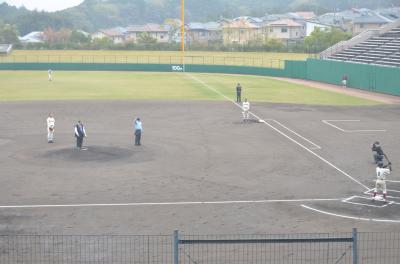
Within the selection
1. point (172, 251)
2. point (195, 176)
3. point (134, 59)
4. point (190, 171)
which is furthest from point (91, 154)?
point (134, 59)

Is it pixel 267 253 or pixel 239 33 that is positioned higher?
pixel 239 33

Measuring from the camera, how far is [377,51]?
228ft

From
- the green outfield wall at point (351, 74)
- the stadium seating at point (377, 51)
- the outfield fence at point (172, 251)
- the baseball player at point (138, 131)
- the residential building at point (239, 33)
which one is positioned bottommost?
the outfield fence at point (172, 251)

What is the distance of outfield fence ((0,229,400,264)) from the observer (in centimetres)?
1524

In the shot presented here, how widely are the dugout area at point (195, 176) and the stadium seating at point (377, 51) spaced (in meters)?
23.0

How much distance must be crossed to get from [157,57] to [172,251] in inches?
3885

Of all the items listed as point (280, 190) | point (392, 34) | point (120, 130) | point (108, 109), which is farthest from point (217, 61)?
point (280, 190)

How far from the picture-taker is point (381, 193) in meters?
22.2

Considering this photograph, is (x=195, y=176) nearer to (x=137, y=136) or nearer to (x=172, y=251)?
(x=137, y=136)

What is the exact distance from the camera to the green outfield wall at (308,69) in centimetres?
5941

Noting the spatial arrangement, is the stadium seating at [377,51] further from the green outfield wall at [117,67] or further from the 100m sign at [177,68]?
the 100m sign at [177,68]

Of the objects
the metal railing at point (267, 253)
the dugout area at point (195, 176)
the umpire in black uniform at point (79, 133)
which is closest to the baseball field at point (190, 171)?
the dugout area at point (195, 176)

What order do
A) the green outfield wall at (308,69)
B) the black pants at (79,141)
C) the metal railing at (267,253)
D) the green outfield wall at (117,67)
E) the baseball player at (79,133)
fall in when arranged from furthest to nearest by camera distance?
1. the green outfield wall at (117,67)
2. the green outfield wall at (308,69)
3. the black pants at (79,141)
4. the baseball player at (79,133)
5. the metal railing at (267,253)

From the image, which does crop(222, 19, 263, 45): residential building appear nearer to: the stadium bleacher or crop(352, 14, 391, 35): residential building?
crop(352, 14, 391, 35): residential building
